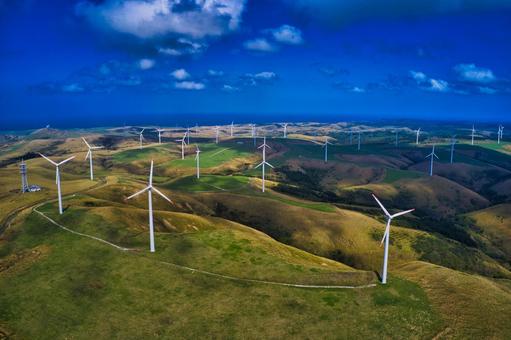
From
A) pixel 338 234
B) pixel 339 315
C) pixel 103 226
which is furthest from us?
pixel 338 234

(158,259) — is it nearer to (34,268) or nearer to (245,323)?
Result: (34,268)

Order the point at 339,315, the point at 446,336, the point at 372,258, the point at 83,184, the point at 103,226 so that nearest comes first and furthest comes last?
the point at 446,336, the point at 339,315, the point at 103,226, the point at 372,258, the point at 83,184

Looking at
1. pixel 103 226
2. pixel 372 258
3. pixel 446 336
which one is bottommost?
pixel 372 258

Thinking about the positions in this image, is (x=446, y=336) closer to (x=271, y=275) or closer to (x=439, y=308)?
(x=439, y=308)

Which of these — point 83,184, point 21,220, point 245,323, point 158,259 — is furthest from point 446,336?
point 83,184

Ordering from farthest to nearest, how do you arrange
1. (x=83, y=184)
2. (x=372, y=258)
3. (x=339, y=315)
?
(x=83, y=184), (x=372, y=258), (x=339, y=315)

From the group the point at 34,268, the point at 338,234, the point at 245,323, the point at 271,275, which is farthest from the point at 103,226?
the point at 338,234

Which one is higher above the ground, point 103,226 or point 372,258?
point 103,226

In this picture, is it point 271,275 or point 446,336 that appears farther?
point 271,275

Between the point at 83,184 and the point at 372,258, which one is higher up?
the point at 83,184
